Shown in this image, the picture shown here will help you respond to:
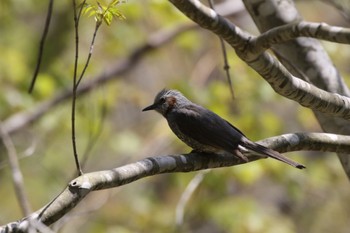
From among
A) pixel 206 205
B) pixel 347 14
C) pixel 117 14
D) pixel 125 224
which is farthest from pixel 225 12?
pixel 117 14

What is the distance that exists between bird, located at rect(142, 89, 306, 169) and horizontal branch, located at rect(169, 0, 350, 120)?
39 cm

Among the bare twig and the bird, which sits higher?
the bare twig

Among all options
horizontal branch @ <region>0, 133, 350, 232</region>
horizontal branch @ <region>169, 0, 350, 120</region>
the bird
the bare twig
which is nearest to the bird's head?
the bird

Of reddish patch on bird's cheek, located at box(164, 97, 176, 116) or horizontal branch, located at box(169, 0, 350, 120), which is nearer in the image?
horizontal branch, located at box(169, 0, 350, 120)

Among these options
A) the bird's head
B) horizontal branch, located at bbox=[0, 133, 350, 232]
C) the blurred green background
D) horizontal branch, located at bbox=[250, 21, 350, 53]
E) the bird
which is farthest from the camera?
the blurred green background

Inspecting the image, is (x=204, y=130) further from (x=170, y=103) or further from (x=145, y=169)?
(x=145, y=169)

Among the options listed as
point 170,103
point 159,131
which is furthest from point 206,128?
point 159,131

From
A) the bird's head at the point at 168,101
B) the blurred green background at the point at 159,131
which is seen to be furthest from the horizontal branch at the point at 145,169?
the blurred green background at the point at 159,131

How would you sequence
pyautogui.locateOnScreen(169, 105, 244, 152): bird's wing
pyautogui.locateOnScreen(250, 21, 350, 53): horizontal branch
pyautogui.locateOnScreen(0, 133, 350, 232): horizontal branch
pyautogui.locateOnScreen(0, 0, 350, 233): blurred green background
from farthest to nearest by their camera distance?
pyautogui.locateOnScreen(0, 0, 350, 233): blurred green background < pyautogui.locateOnScreen(169, 105, 244, 152): bird's wing < pyautogui.locateOnScreen(250, 21, 350, 53): horizontal branch < pyautogui.locateOnScreen(0, 133, 350, 232): horizontal branch

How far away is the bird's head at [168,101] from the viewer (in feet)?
14.1

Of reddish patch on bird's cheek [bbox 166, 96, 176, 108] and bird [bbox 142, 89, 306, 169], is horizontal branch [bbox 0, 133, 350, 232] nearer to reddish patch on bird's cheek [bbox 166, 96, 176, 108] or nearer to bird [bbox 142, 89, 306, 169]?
bird [bbox 142, 89, 306, 169]

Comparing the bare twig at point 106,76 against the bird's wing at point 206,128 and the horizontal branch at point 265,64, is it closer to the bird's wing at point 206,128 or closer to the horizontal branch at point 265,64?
the bird's wing at point 206,128

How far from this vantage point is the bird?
3.46 m

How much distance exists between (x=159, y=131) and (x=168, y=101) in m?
3.59
